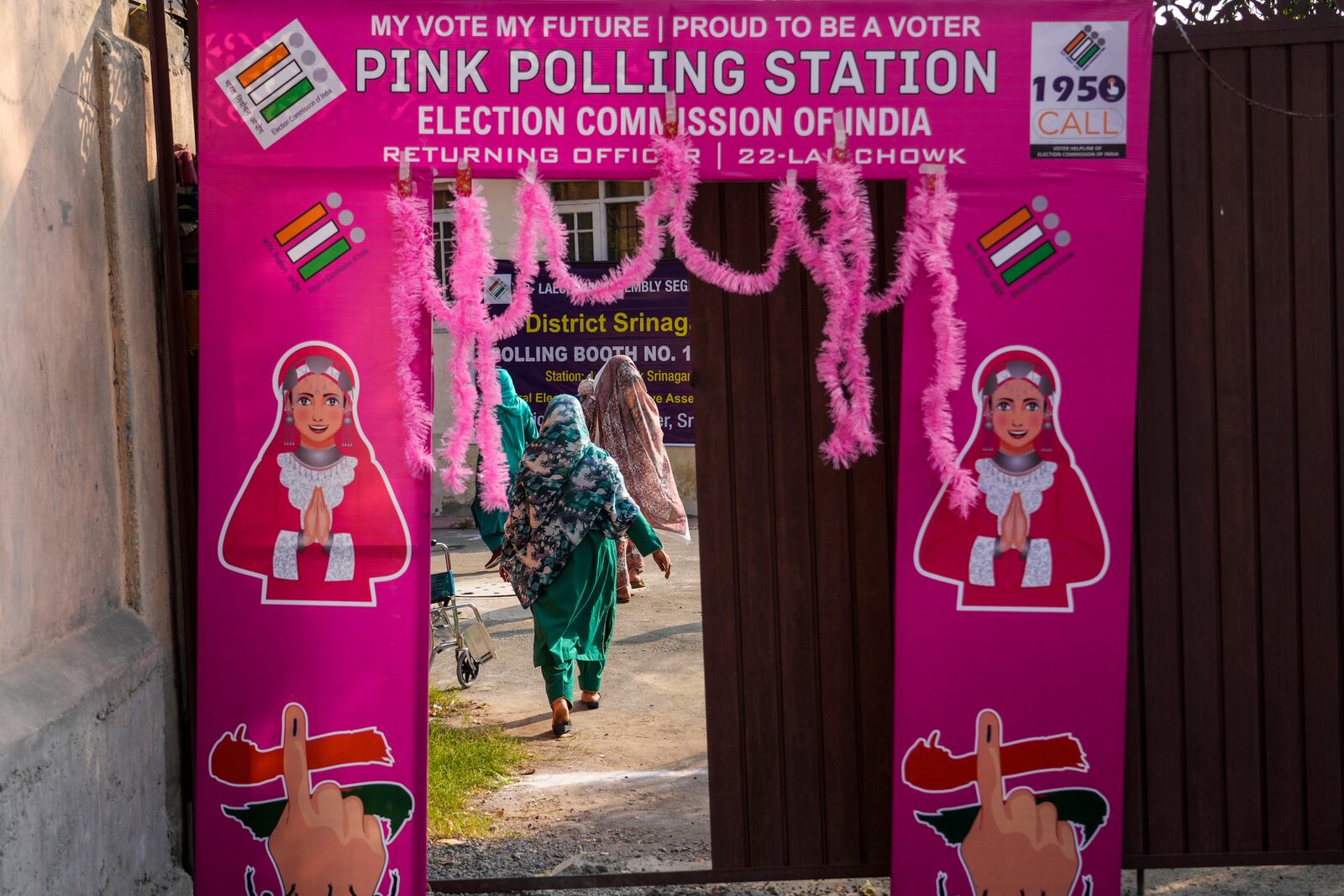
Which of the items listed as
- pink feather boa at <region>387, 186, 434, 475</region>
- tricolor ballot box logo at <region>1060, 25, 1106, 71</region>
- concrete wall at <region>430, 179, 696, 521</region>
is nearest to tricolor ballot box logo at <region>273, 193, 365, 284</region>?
pink feather boa at <region>387, 186, 434, 475</region>

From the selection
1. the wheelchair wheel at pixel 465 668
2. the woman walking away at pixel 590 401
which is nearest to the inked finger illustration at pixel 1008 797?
the wheelchair wheel at pixel 465 668

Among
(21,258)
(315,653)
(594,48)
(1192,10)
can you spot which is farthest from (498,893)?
→ (1192,10)

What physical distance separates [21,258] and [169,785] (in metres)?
1.62

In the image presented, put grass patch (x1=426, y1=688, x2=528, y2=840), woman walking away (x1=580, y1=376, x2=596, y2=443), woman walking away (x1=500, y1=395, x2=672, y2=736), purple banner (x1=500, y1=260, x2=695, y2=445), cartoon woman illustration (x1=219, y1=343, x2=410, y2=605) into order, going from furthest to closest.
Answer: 1. purple banner (x1=500, y1=260, x2=695, y2=445)
2. woman walking away (x1=580, y1=376, x2=596, y2=443)
3. woman walking away (x1=500, y1=395, x2=672, y2=736)
4. grass patch (x1=426, y1=688, x2=528, y2=840)
5. cartoon woman illustration (x1=219, y1=343, x2=410, y2=605)

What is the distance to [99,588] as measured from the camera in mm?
3404

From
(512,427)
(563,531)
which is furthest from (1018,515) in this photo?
(512,427)

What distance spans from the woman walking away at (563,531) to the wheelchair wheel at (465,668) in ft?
2.90

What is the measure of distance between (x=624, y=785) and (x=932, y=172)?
307cm

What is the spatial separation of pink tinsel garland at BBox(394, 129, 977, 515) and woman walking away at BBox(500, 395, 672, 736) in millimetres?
2238

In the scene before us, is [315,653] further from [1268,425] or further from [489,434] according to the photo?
[1268,425]

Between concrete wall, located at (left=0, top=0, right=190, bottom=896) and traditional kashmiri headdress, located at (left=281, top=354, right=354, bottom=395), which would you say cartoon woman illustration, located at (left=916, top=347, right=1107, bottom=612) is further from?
concrete wall, located at (left=0, top=0, right=190, bottom=896)

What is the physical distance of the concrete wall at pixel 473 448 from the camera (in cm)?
1240

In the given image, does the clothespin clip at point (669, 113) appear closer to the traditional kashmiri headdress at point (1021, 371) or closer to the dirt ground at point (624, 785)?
the traditional kashmiri headdress at point (1021, 371)

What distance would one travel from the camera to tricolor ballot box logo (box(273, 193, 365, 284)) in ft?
11.4
